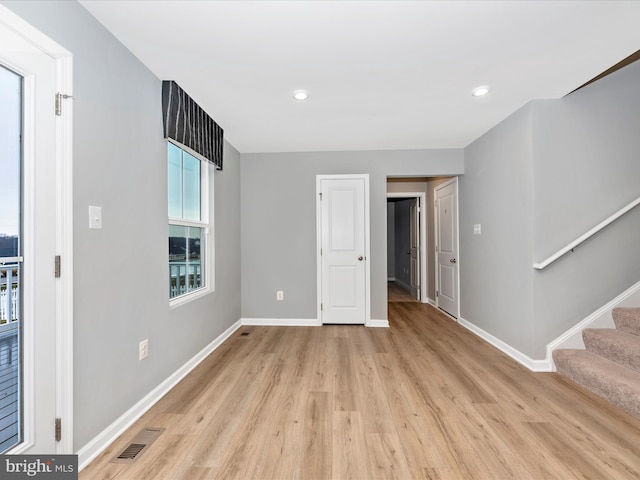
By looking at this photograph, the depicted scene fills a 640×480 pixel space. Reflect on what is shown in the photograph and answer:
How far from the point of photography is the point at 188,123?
2541mm

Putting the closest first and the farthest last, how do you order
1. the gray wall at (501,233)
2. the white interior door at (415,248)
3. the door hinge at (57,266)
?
the door hinge at (57,266) < the gray wall at (501,233) < the white interior door at (415,248)

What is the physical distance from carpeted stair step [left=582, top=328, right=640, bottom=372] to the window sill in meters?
3.58

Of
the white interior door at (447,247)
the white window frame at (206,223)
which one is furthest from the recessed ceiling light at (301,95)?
the white interior door at (447,247)

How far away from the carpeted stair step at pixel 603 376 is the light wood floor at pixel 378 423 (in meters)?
0.09

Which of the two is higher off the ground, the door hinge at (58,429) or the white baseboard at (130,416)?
the door hinge at (58,429)

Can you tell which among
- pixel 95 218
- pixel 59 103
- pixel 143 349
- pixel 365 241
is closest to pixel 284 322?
pixel 365 241

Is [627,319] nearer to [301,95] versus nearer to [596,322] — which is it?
[596,322]

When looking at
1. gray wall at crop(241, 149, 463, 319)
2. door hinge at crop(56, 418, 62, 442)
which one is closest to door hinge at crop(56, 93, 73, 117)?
door hinge at crop(56, 418, 62, 442)

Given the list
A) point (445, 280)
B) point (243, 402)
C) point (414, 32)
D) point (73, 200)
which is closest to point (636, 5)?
point (414, 32)

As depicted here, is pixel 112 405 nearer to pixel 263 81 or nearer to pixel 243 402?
pixel 243 402

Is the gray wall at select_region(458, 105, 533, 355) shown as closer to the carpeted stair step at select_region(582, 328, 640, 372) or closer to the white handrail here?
the white handrail

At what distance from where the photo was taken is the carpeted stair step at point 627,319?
8.06ft

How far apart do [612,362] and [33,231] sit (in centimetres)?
389

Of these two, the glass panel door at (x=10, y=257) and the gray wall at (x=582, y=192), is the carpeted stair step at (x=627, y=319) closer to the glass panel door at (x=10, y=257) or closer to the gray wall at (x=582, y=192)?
the gray wall at (x=582, y=192)
